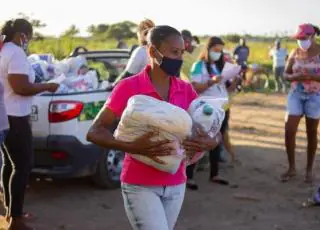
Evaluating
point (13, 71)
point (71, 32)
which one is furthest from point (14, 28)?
point (71, 32)

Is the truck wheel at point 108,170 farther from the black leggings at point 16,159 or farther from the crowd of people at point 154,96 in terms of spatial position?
the black leggings at point 16,159

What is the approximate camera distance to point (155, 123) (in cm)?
314

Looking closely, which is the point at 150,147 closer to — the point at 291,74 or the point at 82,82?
the point at 82,82

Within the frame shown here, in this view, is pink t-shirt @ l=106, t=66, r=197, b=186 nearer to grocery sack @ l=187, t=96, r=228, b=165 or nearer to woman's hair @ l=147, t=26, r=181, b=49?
grocery sack @ l=187, t=96, r=228, b=165

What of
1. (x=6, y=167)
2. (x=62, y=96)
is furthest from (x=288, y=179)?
(x=6, y=167)

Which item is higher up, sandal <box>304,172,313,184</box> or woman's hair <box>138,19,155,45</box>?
woman's hair <box>138,19,155,45</box>

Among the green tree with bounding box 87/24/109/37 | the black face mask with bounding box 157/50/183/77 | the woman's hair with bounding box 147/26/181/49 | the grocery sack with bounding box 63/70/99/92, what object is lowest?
the green tree with bounding box 87/24/109/37

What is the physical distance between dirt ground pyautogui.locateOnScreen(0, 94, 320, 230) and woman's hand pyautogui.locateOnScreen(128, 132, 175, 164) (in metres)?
2.68

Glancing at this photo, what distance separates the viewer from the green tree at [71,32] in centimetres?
2405

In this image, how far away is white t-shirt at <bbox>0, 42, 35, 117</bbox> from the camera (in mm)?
5055

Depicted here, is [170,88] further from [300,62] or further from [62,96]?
[300,62]

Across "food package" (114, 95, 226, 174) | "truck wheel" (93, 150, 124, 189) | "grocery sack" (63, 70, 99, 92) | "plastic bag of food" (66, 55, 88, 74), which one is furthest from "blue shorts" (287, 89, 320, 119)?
"food package" (114, 95, 226, 174)

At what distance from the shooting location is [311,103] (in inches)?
283

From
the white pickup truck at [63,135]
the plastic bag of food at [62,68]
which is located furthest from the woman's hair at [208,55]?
the plastic bag of food at [62,68]
